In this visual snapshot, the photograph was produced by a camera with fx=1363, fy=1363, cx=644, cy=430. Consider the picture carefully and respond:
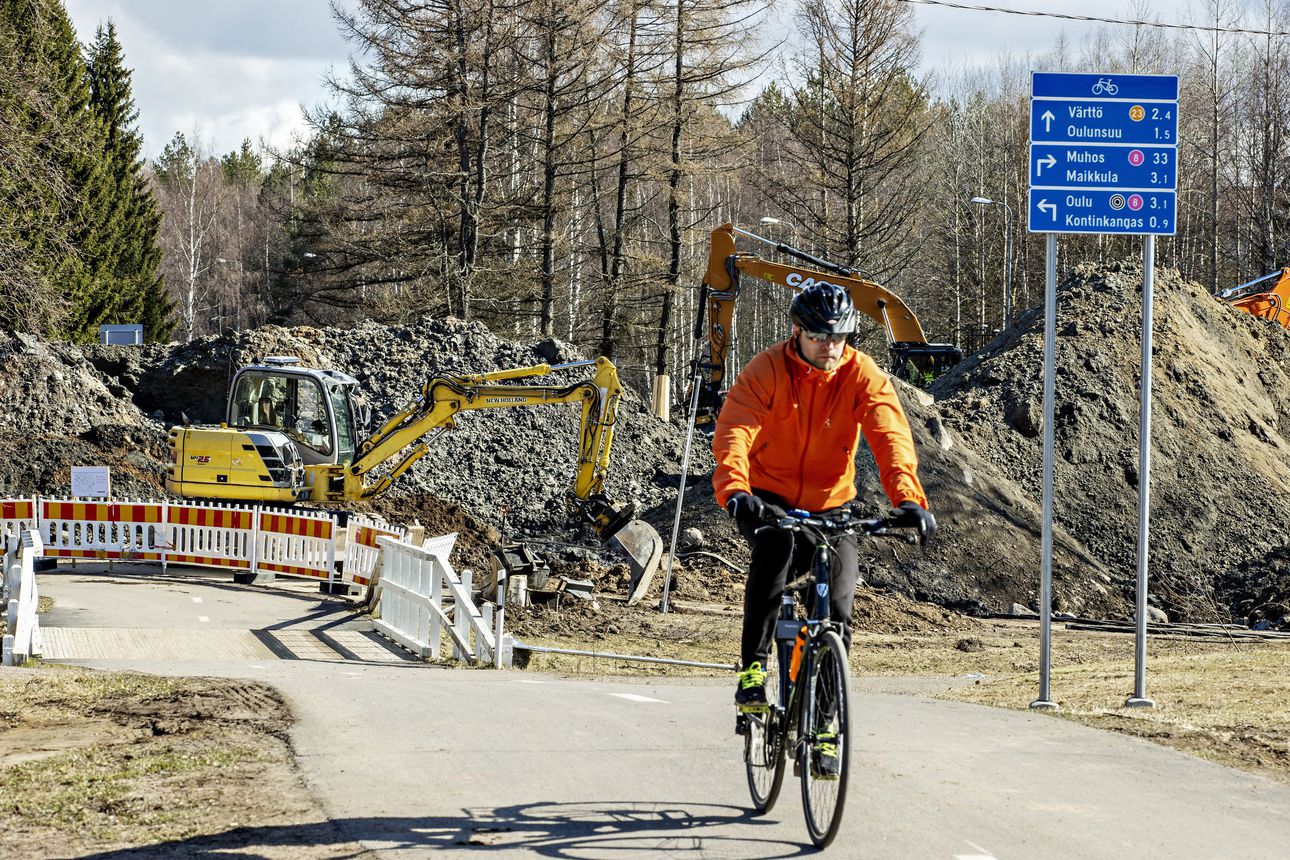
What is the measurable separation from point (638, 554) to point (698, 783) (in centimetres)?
1386

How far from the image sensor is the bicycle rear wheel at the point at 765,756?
5.59 meters

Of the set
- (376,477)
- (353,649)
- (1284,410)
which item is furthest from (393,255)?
(353,649)

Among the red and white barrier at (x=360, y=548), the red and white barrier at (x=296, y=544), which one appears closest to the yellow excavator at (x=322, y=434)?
the red and white barrier at (x=296, y=544)

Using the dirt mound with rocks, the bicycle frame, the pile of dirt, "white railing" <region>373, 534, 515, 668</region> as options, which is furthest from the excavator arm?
the bicycle frame

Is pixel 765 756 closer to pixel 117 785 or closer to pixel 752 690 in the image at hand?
pixel 752 690

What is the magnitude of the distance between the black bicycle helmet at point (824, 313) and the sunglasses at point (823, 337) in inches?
0.6

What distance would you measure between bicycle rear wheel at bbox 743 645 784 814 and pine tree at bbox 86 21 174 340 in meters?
54.7

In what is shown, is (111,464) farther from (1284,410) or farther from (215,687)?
(1284,410)

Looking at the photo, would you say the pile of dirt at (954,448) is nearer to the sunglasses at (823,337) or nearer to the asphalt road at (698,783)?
the asphalt road at (698,783)

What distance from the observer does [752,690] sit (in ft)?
18.7

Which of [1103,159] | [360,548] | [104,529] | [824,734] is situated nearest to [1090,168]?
[1103,159]

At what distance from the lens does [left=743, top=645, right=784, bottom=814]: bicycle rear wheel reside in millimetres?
5594

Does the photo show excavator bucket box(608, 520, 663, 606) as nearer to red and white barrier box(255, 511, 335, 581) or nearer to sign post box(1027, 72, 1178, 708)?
red and white barrier box(255, 511, 335, 581)

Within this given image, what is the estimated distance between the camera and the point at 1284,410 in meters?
34.5
